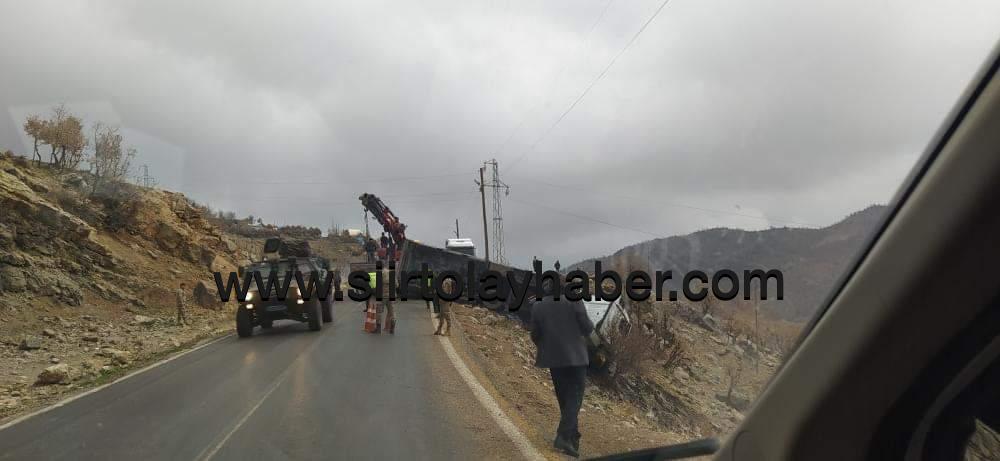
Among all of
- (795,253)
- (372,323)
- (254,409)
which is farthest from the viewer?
(372,323)

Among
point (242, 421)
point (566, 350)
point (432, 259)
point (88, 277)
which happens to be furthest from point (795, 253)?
point (88, 277)

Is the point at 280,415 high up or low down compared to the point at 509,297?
down

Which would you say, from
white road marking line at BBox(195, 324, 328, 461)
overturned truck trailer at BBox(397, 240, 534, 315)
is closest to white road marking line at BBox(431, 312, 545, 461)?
white road marking line at BBox(195, 324, 328, 461)

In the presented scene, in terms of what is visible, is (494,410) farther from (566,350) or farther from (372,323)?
(372,323)

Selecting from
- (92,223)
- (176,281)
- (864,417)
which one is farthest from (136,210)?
(864,417)

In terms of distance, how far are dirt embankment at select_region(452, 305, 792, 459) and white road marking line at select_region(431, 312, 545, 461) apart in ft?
0.39

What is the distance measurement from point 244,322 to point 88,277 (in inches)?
404

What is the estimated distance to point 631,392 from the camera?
1351cm

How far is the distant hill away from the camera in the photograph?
1953mm

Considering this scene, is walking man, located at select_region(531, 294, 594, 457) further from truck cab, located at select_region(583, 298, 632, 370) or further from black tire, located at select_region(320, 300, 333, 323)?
black tire, located at select_region(320, 300, 333, 323)

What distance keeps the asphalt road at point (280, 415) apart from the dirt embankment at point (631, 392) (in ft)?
2.47

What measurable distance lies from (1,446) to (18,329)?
12.7 metres

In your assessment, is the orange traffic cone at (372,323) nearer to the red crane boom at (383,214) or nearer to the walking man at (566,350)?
the walking man at (566,350)

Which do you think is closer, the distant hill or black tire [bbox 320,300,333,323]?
the distant hill
